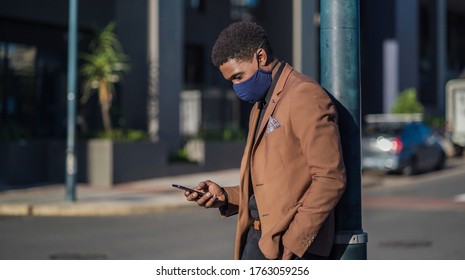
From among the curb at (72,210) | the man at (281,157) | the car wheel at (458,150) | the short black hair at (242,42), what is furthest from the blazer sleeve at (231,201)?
the car wheel at (458,150)

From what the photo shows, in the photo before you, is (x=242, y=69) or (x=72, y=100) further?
(x=72, y=100)

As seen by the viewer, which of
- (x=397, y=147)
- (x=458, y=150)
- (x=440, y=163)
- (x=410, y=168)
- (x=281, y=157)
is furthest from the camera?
(x=458, y=150)

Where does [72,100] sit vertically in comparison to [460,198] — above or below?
above

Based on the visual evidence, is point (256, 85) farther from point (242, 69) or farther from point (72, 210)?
point (72, 210)

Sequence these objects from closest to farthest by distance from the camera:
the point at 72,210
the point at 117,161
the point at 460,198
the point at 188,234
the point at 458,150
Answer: the point at 188,234
the point at 72,210
the point at 460,198
the point at 117,161
the point at 458,150

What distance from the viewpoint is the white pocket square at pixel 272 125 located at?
9.80 ft

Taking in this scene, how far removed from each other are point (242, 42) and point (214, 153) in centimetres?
1894

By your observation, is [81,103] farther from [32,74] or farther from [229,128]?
[229,128]

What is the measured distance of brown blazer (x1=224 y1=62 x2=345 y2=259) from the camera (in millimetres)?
2812

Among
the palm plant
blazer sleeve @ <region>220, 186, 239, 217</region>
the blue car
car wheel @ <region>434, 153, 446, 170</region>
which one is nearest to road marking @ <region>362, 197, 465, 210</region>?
the blue car

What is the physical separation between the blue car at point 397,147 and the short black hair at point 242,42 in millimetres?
17814

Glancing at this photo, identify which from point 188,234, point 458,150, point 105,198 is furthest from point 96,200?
point 458,150

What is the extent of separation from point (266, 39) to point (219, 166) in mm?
19136

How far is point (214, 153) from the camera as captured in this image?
22.0 m
